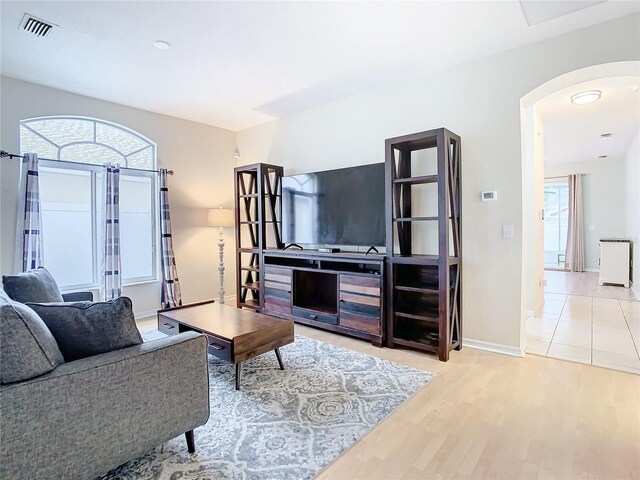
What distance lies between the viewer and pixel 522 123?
9.93 feet

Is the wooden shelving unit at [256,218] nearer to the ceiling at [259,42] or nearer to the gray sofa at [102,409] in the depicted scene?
the ceiling at [259,42]

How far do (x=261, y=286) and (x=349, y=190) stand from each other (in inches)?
65.9

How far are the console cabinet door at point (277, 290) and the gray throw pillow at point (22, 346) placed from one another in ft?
9.36

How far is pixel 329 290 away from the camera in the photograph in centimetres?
434

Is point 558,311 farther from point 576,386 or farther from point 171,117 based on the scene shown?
point 171,117

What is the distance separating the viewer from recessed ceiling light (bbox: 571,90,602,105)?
381 centimetres

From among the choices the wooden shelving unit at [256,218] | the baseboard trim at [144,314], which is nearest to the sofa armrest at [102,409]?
the wooden shelving unit at [256,218]

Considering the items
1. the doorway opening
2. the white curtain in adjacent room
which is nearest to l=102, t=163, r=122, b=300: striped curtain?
the white curtain in adjacent room

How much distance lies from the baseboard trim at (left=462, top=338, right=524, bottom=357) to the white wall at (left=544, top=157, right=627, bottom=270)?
659 cm

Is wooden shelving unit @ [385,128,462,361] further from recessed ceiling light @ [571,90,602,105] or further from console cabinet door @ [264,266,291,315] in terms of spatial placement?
recessed ceiling light @ [571,90,602,105]

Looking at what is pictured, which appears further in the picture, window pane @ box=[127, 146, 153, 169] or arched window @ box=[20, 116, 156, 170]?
window pane @ box=[127, 146, 153, 169]

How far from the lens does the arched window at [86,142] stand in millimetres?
3732

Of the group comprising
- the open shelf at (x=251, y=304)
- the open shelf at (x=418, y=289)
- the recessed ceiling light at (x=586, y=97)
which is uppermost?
the recessed ceiling light at (x=586, y=97)

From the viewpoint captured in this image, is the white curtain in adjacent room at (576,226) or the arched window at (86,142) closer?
the arched window at (86,142)
